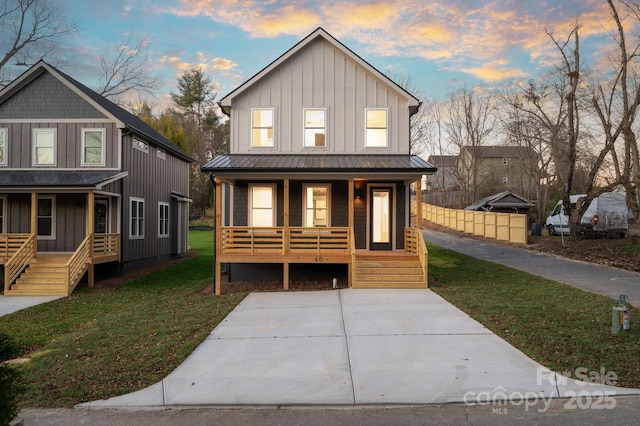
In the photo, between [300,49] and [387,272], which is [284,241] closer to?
[387,272]

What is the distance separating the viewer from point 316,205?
15.4m

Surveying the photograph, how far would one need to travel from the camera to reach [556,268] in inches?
629

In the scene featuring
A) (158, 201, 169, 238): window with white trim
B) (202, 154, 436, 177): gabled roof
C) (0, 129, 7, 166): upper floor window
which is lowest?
(158, 201, 169, 238): window with white trim

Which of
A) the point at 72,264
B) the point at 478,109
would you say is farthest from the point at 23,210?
the point at 478,109

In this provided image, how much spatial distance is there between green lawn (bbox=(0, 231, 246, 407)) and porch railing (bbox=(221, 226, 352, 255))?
1917 mm

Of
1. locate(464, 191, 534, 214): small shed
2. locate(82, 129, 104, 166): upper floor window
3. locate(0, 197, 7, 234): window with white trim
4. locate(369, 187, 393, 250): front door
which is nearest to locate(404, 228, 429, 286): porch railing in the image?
locate(369, 187, 393, 250): front door

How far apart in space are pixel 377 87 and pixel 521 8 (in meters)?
7.61

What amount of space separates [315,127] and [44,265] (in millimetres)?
10311

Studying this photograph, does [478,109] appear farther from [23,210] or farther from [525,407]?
[525,407]

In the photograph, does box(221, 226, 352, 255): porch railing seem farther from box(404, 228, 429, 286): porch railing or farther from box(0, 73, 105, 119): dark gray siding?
box(0, 73, 105, 119): dark gray siding

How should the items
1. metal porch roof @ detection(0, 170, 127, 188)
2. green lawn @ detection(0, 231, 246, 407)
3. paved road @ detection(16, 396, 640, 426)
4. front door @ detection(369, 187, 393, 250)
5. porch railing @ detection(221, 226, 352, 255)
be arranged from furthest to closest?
front door @ detection(369, 187, 393, 250) < metal porch roof @ detection(0, 170, 127, 188) < porch railing @ detection(221, 226, 352, 255) < green lawn @ detection(0, 231, 246, 407) < paved road @ detection(16, 396, 640, 426)

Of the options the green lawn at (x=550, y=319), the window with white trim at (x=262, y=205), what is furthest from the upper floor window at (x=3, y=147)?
the green lawn at (x=550, y=319)

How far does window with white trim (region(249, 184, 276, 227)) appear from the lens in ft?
50.2

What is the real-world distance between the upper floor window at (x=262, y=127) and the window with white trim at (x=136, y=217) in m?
6.37
